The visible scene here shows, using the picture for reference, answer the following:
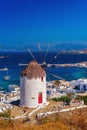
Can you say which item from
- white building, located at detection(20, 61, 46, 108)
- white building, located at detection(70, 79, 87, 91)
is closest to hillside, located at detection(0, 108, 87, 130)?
white building, located at detection(20, 61, 46, 108)

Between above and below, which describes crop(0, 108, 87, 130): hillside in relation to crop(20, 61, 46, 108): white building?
below

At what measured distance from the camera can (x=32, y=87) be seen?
22.0m

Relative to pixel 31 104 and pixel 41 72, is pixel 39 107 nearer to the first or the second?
pixel 31 104

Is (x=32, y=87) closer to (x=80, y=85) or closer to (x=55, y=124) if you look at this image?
(x=55, y=124)

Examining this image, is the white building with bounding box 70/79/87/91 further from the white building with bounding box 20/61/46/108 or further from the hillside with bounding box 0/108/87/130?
the hillside with bounding box 0/108/87/130

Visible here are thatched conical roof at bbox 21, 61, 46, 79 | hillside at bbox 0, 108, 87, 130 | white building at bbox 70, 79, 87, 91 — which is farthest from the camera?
white building at bbox 70, 79, 87, 91

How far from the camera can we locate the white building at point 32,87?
72.1 feet

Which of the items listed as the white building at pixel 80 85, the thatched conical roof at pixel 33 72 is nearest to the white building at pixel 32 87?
the thatched conical roof at pixel 33 72

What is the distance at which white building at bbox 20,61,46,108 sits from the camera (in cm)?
2198

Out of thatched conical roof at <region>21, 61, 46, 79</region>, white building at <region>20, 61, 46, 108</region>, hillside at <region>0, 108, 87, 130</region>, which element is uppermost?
thatched conical roof at <region>21, 61, 46, 79</region>

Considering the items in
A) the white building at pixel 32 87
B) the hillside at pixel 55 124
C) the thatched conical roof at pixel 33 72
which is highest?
the thatched conical roof at pixel 33 72

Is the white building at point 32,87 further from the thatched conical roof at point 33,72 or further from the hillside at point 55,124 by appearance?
the hillside at point 55,124

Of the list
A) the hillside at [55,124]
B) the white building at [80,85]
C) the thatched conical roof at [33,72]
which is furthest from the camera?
the white building at [80,85]

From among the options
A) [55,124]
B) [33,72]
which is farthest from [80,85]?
[55,124]
